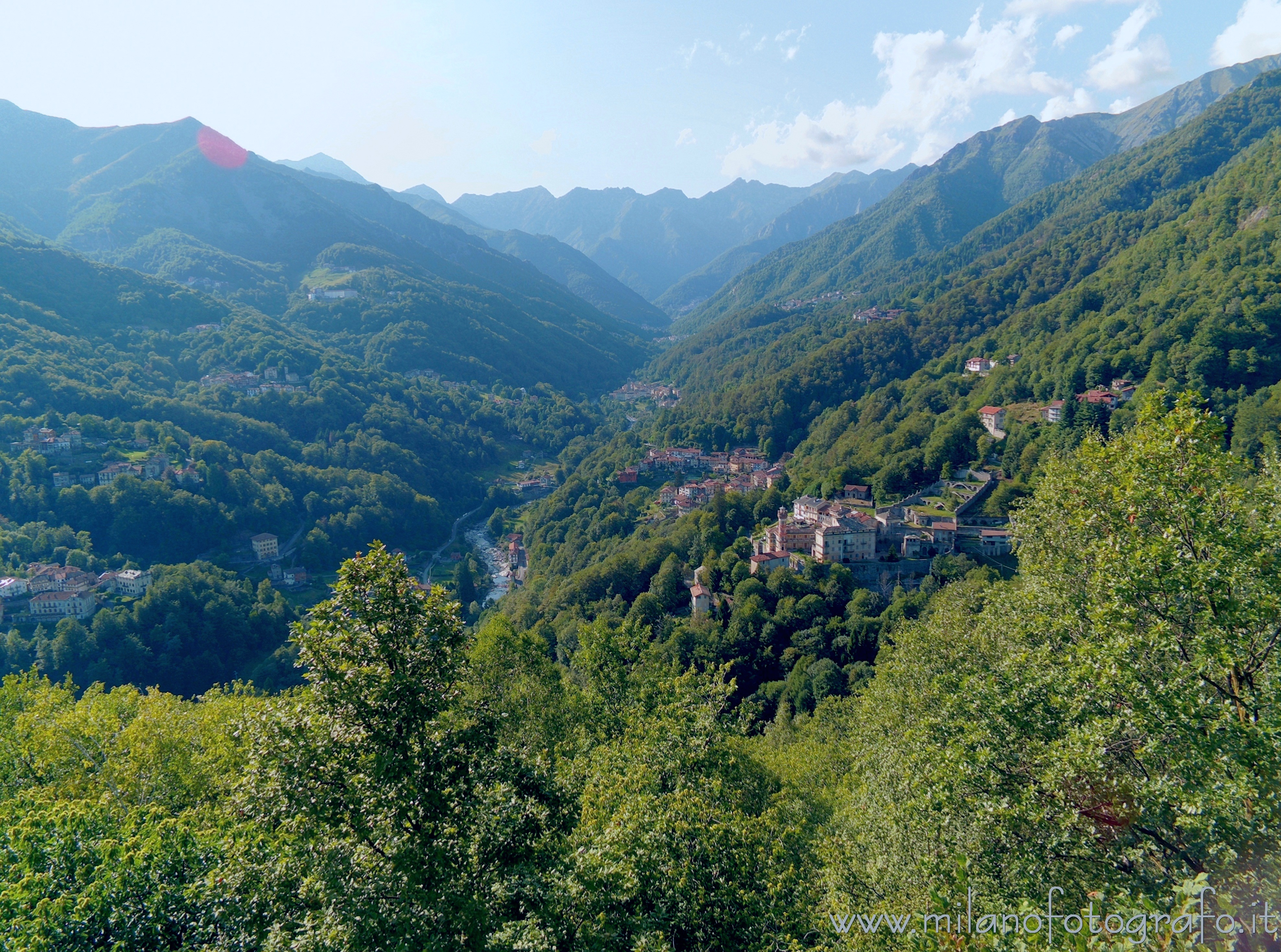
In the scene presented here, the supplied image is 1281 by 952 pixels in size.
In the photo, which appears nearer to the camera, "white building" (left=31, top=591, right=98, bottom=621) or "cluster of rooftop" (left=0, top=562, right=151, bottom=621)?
"white building" (left=31, top=591, right=98, bottom=621)

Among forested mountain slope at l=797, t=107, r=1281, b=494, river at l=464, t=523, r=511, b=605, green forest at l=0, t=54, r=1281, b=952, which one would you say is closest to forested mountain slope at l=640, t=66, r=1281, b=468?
forested mountain slope at l=797, t=107, r=1281, b=494

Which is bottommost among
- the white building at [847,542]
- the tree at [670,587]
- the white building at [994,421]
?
the tree at [670,587]

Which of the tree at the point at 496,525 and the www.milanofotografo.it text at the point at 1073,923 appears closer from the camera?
the www.milanofotografo.it text at the point at 1073,923

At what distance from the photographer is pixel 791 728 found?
38.5 metres

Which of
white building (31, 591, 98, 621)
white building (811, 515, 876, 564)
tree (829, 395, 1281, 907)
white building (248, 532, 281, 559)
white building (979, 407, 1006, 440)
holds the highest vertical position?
tree (829, 395, 1281, 907)

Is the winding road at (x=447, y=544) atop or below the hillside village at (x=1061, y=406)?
below

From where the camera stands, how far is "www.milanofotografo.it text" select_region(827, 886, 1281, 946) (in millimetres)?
6516

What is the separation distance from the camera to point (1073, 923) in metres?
7.74

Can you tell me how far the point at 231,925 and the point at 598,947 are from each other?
5698 mm

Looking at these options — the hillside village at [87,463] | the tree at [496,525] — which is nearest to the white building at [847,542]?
the tree at [496,525]

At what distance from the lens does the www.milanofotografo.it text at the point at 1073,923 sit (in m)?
6.52

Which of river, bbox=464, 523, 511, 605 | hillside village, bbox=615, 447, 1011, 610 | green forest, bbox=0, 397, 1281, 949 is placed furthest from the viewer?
river, bbox=464, 523, 511, 605

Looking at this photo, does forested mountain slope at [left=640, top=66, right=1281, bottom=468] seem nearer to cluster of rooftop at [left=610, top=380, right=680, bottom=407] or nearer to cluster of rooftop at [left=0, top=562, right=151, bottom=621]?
cluster of rooftop at [left=610, top=380, right=680, bottom=407]

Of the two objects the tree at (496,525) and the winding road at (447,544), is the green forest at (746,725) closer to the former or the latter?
the winding road at (447,544)
